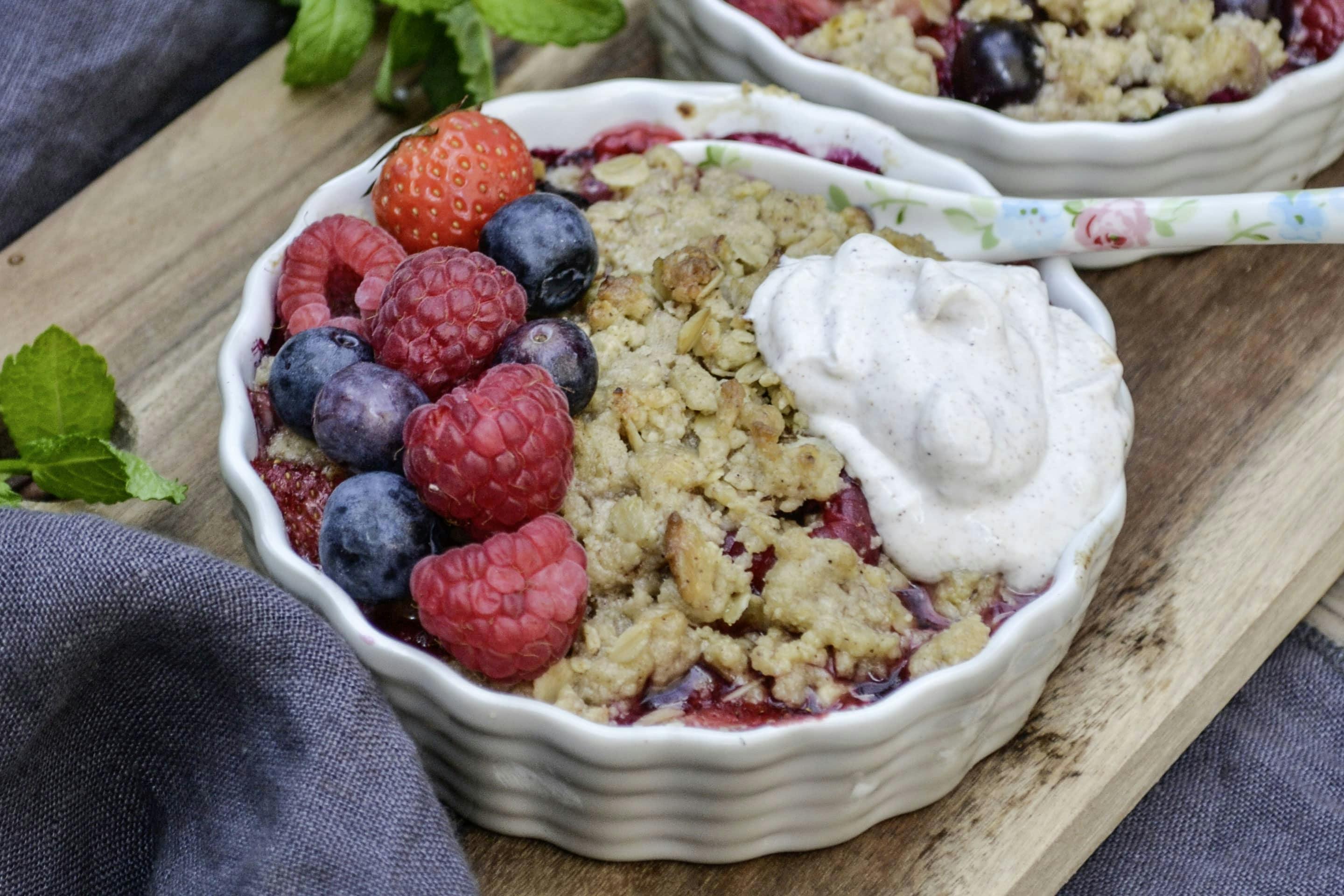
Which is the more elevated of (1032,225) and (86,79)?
(1032,225)

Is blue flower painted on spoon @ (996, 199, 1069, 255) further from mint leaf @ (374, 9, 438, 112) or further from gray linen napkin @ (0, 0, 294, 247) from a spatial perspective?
gray linen napkin @ (0, 0, 294, 247)

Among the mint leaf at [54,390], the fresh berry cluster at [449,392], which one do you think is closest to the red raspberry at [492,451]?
the fresh berry cluster at [449,392]

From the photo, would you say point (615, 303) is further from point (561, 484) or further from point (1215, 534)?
point (1215, 534)

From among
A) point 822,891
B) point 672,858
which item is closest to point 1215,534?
point 822,891

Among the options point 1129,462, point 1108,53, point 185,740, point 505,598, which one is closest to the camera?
point 505,598

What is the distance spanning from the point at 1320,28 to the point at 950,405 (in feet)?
3.85

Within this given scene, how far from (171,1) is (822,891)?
196cm

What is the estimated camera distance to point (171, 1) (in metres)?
2.56

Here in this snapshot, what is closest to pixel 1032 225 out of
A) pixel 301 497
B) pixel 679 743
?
pixel 679 743

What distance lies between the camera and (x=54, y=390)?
6.42 ft

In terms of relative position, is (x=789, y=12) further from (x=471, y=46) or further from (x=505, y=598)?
(x=505, y=598)

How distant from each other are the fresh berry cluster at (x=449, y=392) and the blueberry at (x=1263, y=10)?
117cm

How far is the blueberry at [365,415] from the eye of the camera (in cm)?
161

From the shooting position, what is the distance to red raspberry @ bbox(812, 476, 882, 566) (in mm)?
1661
